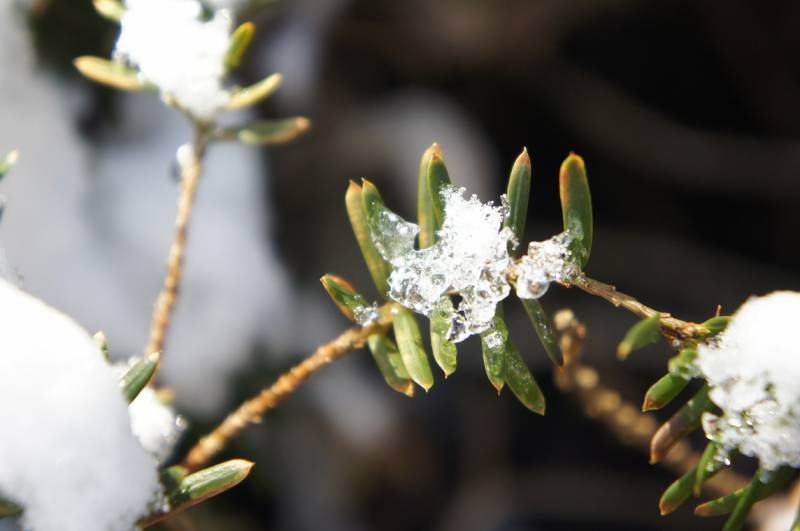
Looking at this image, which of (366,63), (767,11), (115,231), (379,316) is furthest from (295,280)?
(767,11)

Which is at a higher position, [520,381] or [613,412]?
[520,381]

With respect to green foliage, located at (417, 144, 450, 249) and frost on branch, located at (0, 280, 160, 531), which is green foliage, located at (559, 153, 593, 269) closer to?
green foliage, located at (417, 144, 450, 249)

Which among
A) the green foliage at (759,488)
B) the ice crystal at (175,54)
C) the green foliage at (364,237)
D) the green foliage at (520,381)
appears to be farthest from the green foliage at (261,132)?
the green foliage at (759,488)

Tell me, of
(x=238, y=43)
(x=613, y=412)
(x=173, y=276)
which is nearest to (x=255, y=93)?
(x=238, y=43)

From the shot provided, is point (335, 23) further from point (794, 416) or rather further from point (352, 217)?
point (794, 416)

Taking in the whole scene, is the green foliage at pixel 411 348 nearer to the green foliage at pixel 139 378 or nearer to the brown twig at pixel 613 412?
the green foliage at pixel 139 378

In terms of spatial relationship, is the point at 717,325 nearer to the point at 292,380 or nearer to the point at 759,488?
the point at 759,488
